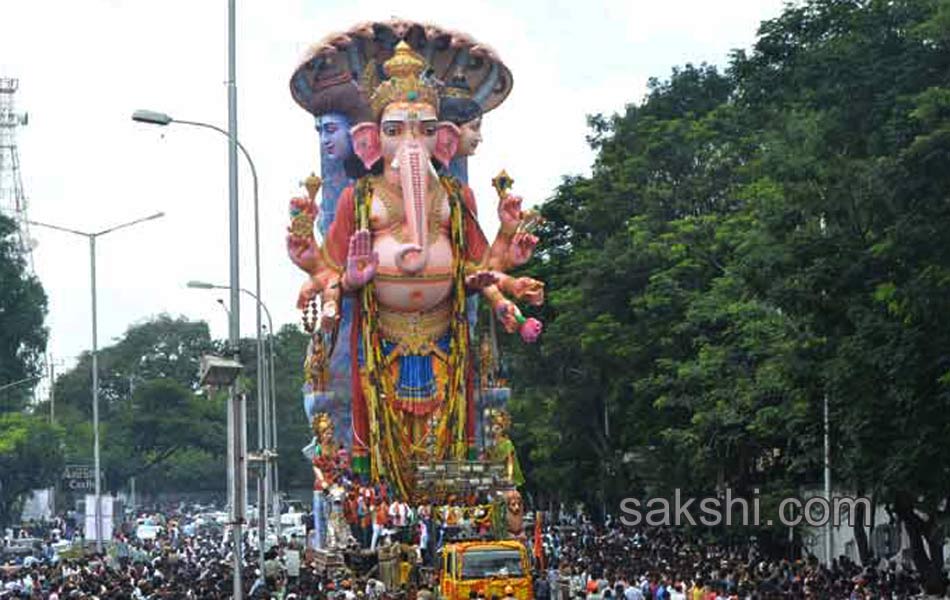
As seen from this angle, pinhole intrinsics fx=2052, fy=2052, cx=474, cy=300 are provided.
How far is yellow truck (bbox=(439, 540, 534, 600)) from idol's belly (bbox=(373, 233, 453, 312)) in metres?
17.1

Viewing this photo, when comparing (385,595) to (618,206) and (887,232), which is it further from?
(618,206)

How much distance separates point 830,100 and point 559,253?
98.8 feet

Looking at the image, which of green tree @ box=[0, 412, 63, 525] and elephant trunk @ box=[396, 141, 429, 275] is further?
green tree @ box=[0, 412, 63, 525]

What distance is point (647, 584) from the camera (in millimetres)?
37594

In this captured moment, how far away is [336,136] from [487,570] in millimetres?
21244

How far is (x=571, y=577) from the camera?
41.0m

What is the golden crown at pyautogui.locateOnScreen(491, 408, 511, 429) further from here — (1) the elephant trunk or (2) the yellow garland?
(1) the elephant trunk

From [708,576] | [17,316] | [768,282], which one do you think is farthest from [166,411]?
[768,282]

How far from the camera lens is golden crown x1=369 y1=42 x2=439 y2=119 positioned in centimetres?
5112

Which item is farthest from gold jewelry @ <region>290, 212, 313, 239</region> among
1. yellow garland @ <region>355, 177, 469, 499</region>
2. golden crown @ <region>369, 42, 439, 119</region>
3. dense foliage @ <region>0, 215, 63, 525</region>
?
dense foliage @ <region>0, 215, 63, 525</region>

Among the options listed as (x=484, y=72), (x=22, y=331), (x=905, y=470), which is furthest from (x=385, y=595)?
(x=22, y=331)

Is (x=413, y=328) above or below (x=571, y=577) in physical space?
above

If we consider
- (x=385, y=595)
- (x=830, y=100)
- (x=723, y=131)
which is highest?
(x=723, y=131)

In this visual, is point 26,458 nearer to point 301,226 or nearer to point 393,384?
point 301,226
